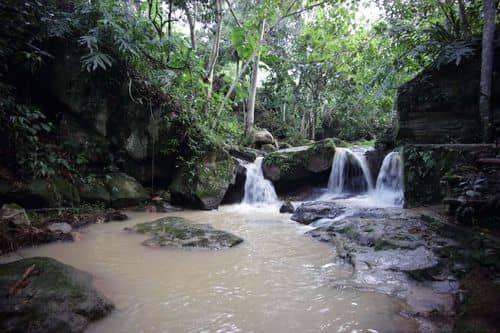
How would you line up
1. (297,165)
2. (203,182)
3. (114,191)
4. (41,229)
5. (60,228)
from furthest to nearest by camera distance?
(297,165) < (203,182) < (114,191) < (60,228) < (41,229)

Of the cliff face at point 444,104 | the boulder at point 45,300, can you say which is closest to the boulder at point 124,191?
the boulder at point 45,300

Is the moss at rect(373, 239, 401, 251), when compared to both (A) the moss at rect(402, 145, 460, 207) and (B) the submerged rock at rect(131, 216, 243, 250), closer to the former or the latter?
(B) the submerged rock at rect(131, 216, 243, 250)

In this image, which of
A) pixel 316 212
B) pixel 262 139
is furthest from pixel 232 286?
pixel 262 139

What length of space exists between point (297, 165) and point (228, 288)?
7.82m

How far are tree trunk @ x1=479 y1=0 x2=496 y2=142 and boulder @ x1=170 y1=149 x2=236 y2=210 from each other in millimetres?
6370

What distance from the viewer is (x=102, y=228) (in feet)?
18.5

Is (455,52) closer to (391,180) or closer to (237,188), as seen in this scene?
(391,180)

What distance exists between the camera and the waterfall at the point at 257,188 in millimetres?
9703

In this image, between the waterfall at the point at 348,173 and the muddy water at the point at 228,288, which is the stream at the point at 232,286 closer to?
the muddy water at the point at 228,288

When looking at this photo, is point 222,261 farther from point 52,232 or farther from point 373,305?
point 52,232

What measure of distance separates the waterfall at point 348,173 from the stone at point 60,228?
25.8 feet

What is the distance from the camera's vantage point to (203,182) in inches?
326

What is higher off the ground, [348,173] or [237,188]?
[348,173]

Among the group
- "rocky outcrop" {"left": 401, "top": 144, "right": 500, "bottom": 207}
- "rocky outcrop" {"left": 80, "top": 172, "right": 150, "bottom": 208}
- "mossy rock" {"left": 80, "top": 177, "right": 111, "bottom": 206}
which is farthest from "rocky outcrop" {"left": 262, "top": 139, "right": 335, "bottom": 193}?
"mossy rock" {"left": 80, "top": 177, "right": 111, "bottom": 206}
